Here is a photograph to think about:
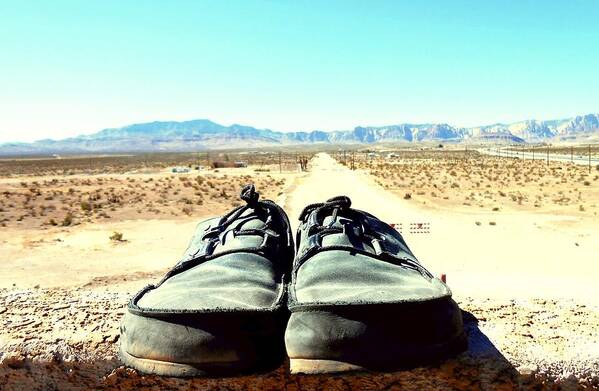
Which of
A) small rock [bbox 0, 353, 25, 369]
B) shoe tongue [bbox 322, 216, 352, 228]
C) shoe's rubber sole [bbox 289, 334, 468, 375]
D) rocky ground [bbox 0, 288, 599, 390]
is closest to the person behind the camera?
shoe's rubber sole [bbox 289, 334, 468, 375]

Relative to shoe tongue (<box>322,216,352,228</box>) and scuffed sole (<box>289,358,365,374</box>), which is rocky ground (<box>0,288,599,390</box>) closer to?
scuffed sole (<box>289,358,365,374</box>)

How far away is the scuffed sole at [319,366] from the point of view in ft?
3.94

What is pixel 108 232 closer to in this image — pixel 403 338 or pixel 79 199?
pixel 79 199

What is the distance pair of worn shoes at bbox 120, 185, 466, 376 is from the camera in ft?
3.97

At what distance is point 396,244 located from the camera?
1.81 meters

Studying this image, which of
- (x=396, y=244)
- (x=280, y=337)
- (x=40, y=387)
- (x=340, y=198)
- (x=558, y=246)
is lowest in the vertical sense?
(x=558, y=246)

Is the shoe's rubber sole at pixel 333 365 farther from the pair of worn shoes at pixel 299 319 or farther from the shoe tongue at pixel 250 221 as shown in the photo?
the shoe tongue at pixel 250 221

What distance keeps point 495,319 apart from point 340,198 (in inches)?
27.7

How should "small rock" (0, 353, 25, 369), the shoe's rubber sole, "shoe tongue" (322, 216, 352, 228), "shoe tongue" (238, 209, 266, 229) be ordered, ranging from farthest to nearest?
"shoe tongue" (238, 209, 266, 229), "shoe tongue" (322, 216, 352, 228), "small rock" (0, 353, 25, 369), the shoe's rubber sole

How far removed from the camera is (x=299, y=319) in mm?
1260

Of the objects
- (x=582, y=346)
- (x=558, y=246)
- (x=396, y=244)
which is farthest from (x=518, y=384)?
(x=558, y=246)

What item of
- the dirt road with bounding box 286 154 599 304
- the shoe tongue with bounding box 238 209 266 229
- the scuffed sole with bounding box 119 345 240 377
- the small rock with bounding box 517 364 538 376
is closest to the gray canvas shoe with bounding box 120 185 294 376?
the scuffed sole with bounding box 119 345 240 377

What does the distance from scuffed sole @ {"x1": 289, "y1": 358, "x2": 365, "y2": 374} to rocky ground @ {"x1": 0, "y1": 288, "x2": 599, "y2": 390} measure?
0.07 m

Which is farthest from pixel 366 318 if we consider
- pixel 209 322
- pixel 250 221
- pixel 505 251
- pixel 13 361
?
pixel 505 251
